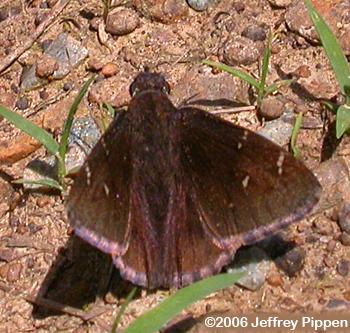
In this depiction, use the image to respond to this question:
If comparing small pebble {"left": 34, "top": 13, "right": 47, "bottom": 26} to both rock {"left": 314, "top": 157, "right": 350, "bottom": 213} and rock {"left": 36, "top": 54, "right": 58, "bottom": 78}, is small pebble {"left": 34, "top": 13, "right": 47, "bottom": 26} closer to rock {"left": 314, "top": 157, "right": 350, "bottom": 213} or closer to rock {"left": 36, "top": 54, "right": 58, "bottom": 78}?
rock {"left": 36, "top": 54, "right": 58, "bottom": 78}

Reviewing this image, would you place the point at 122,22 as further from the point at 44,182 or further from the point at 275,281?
the point at 275,281

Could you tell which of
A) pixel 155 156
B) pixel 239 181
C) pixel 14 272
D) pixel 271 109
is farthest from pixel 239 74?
pixel 14 272

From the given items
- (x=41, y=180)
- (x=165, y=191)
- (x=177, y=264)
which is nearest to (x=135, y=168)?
(x=165, y=191)

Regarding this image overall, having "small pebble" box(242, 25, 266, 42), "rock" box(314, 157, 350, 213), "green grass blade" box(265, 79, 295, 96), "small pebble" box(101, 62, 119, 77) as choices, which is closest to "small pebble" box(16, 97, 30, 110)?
"small pebble" box(101, 62, 119, 77)

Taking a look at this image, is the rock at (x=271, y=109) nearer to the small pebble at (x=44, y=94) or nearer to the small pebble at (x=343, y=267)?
the small pebble at (x=343, y=267)

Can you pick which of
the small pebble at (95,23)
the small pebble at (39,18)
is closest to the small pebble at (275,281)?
the small pebble at (95,23)

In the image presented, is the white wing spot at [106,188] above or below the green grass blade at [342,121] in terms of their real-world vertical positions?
above
